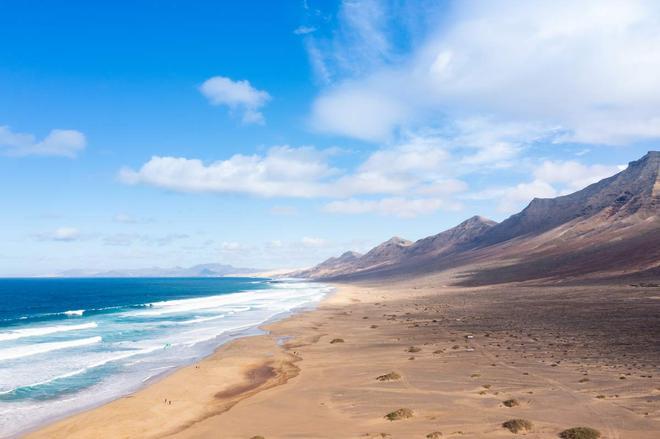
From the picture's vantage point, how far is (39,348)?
44344mm

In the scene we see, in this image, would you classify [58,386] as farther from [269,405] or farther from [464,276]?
[464,276]

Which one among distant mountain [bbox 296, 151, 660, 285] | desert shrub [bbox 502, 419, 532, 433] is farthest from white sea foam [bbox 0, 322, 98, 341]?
distant mountain [bbox 296, 151, 660, 285]

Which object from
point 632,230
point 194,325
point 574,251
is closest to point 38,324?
point 194,325

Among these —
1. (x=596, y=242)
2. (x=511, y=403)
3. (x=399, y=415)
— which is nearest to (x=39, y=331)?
(x=399, y=415)

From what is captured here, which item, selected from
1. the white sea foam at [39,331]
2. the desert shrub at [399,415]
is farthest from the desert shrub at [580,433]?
the white sea foam at [39,331]

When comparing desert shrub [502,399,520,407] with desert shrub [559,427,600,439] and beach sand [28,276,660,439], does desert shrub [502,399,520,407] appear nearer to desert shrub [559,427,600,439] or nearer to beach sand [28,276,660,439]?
beach sand [28,276,660,439]

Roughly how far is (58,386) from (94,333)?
29561mm

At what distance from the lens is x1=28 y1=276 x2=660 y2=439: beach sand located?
17703 mm

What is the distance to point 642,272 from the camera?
3406 inches

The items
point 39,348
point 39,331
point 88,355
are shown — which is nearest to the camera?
point 88,355

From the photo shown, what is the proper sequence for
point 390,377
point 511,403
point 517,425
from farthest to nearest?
point 390,377 < point 511,403 < point 517,425

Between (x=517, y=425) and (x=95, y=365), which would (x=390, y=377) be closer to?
(x=517, y=425)

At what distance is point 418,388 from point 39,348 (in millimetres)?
39330

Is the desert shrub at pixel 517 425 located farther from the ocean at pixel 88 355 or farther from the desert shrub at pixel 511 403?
the ocean at pixel 88 355
